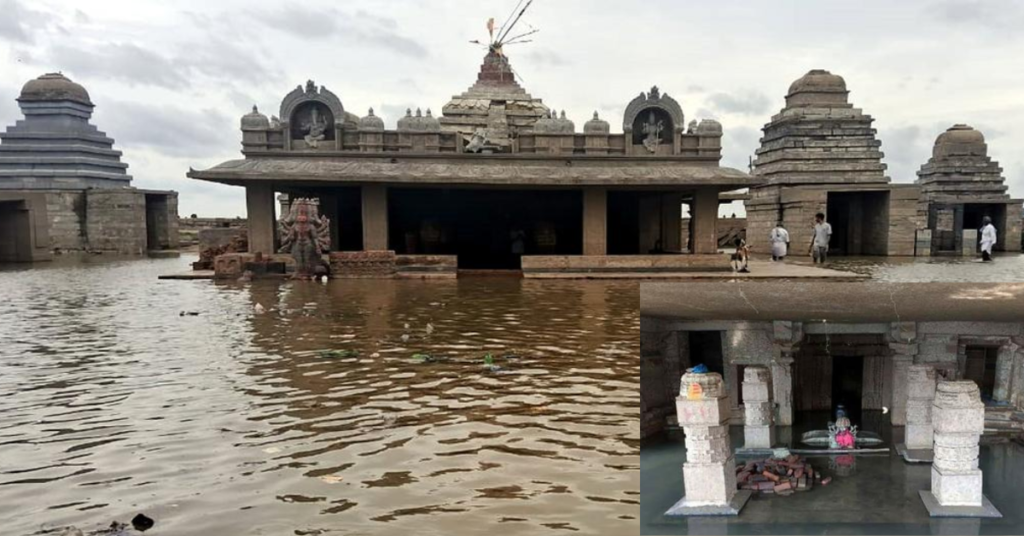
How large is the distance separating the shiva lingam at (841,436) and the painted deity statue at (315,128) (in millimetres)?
15957

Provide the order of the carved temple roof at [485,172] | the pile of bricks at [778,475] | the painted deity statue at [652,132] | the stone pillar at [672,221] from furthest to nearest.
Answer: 1. the stone pillar at [672,221]
2. the painted deity statue at [652,132]
3. the carved temple roof at [485,172]
4. the pile of bricks at [778,475]

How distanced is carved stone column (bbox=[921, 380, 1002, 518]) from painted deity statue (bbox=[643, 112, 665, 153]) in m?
15.1

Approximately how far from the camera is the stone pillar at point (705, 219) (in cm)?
1975

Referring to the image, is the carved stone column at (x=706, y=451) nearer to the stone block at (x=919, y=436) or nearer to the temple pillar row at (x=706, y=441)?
the temple pillar row at (x=706, y=441)

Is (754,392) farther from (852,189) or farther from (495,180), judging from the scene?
(852,189)

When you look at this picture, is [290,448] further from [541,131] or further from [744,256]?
[541,131]

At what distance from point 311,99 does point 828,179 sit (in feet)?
59.8

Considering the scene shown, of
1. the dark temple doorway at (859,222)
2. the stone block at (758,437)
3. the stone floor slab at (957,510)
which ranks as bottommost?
the stone floor slab at (957,510)

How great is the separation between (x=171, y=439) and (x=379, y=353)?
309cm

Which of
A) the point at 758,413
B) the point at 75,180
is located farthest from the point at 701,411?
the point at 75,180

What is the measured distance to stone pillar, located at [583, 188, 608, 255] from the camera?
19172 millimetres

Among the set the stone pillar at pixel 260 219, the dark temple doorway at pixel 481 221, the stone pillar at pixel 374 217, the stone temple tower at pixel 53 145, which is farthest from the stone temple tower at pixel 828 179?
the stone temple tower at pixel 53 145

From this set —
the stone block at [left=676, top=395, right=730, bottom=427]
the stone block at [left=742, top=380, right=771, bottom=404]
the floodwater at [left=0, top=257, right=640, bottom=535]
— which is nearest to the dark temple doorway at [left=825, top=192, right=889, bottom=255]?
the floodwater at [left=0, top=257, right=640, bottom=535]

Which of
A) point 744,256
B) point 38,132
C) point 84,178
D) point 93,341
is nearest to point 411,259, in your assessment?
point 744,256
